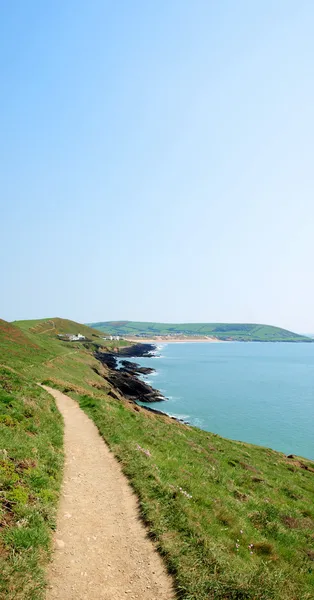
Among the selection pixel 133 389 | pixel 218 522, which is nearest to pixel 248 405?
pixel 133 389

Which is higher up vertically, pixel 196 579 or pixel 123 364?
pixel 196 579

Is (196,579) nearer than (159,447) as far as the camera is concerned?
Yes

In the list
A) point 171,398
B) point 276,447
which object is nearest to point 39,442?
point 276,447

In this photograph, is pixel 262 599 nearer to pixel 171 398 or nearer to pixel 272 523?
pixel 272 523

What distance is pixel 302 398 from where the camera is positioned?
286 feet

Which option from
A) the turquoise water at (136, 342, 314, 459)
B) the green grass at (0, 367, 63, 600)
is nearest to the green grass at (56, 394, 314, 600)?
the green grass at (0, 367, 63, 600)

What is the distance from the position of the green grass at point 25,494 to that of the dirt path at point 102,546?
53 centimetres

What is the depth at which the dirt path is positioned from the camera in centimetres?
777

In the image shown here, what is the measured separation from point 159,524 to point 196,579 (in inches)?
102

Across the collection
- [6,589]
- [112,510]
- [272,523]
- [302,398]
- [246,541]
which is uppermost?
[6,589]

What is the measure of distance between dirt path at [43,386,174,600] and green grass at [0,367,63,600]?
0.53 metres

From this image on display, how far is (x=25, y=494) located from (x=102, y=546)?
10.2 feet

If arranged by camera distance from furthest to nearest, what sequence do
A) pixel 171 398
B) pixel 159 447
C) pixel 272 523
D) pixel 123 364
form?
pixel 123 364 < pixel 171 398 < pixel 159 447 < pixel 272 523

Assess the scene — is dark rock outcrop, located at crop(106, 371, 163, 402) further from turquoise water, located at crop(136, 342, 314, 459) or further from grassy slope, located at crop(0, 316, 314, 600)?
grassy slope, located at crop(0, 316, 314, 600)
